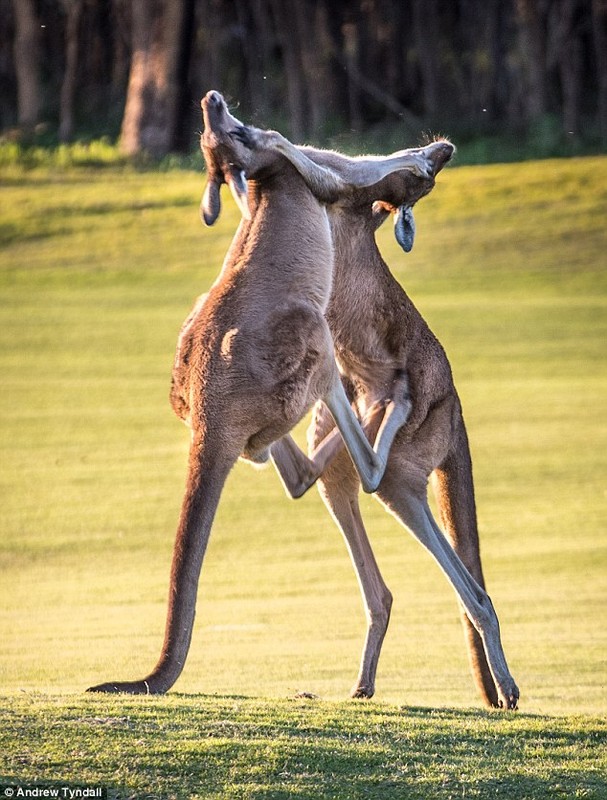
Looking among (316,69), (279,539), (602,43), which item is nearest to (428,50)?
(602,43)

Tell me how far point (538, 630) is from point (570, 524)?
2.88 metres

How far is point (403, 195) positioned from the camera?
22.2ft

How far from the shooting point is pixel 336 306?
657 cm

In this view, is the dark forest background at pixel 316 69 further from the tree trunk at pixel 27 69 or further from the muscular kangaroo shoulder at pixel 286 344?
the muscular kangaroo shoulder at pixel 286 344

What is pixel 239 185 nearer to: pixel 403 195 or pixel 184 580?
pixel 403 195

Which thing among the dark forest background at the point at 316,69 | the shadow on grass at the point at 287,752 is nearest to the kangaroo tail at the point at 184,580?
the shadow on grass at the point at 287,752

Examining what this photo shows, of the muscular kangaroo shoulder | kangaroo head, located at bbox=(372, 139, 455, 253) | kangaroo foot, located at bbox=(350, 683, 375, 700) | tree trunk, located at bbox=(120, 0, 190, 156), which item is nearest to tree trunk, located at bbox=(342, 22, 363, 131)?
tree trunk, located at bbox=(120, 0, 190, 156)

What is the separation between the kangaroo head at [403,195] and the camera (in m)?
6.71

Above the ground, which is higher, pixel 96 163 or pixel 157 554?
pixel 96 163

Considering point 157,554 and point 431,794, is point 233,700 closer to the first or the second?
point 431,794

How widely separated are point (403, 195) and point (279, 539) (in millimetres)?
5079

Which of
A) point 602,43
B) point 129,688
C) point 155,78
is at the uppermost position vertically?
point 602,43

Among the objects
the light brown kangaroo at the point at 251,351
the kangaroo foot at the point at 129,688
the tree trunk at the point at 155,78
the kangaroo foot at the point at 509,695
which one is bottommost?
the kangaroo foot at the point at 509,695

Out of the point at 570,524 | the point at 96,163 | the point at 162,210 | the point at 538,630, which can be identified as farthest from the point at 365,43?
the point at 538,630
